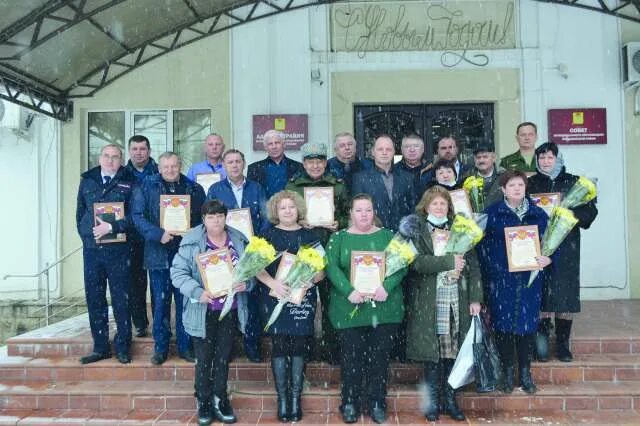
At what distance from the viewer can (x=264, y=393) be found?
16.7 feet

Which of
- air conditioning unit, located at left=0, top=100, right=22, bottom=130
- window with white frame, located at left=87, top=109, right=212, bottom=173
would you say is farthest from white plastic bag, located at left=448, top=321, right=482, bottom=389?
air conditioning unit, located at left=0, top=100, right=22, bottom=130

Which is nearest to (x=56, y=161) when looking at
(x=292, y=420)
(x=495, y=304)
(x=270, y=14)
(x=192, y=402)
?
(x=270, y=14)

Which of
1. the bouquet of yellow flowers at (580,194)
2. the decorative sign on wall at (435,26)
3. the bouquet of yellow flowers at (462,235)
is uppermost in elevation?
the decorative sign on wall at (435,26)

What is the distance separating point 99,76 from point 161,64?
1.03 metres

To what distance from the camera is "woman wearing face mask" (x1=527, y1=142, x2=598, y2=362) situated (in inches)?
203

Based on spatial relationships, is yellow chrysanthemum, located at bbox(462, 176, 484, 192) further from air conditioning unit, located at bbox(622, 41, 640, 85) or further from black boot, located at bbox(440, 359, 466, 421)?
air conditioning unit, located at bbox(622, 41, 640, 85)

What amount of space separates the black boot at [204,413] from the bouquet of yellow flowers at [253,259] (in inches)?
36.7

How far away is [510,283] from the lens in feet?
15.8

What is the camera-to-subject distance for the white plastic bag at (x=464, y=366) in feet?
14.9

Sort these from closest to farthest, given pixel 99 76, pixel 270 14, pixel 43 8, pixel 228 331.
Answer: pixel 228 331 < pixel 43 8 < pixel 270 14 < pixel 99 76

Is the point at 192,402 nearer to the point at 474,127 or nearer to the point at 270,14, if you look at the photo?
the point at 270,14

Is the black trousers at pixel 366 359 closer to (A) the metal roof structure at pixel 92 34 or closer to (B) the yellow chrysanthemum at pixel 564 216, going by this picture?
(B) the yellow chrysanthemum at pixel 564 216

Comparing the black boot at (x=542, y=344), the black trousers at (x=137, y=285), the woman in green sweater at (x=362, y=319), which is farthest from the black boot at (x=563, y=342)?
the black trousers at (x=137, y=285)

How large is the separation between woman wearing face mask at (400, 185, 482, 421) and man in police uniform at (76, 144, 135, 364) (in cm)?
277
